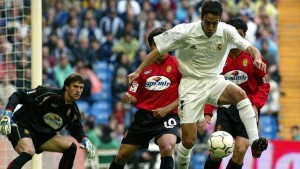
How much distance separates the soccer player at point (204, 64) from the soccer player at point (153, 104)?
0.55 metres

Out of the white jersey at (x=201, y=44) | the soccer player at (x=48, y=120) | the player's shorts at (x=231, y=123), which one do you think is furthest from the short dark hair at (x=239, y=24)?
the soccer player at (x=48, y=120)

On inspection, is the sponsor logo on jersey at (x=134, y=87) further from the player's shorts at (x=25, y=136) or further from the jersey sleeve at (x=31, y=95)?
the player's shorts at (x=25, y=136)

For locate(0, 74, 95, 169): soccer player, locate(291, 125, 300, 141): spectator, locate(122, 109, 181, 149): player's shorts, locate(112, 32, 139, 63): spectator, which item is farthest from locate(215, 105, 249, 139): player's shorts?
locate(112, 32, 139, 63): spectator

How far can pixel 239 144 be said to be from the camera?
12555 millimetres

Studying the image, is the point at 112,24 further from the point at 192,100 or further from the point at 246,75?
the point at 192,100

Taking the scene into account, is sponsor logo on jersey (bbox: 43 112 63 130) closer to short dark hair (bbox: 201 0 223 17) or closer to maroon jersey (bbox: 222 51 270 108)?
maroon jersey (bbox: 222 51 270 108)

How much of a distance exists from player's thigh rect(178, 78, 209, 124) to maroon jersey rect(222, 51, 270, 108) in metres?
0.88

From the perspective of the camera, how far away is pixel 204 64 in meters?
11.8

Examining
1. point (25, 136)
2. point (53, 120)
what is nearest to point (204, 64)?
point (53, 120)

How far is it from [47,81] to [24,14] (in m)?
5.38

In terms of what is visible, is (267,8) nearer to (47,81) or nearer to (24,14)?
(47,81)

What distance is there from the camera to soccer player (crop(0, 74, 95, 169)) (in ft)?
41.9

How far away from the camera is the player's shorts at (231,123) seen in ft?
41.7

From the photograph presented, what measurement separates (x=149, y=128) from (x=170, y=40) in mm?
1377
